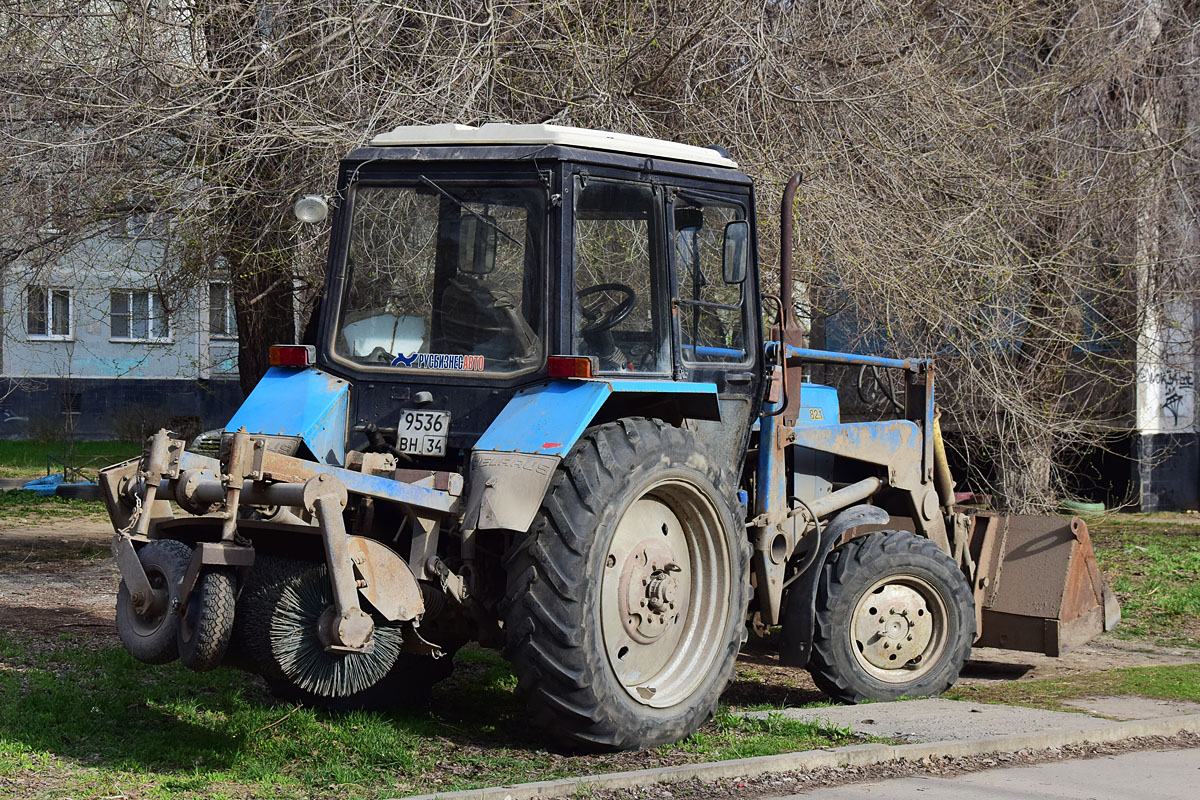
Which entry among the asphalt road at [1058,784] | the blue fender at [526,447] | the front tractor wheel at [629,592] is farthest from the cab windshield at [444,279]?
the asphalt road at [1058,784]

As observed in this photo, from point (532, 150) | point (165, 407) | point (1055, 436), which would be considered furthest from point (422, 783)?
point (165, 407)

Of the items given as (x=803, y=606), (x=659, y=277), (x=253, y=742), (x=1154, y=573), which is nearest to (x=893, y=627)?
(x=803, y=606)

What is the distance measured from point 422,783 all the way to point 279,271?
691 cm

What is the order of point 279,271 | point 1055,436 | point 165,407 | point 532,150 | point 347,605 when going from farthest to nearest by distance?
1. point 165,407
2. point 1055,436
3. point 279,271
4. point 532,150
5. point 347,605

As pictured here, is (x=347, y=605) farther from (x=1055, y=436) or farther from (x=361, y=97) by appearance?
(x=1055, y=436)

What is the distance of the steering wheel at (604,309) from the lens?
6234 millimetres

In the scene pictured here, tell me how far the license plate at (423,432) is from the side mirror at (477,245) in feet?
2.30

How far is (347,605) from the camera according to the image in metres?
5.14

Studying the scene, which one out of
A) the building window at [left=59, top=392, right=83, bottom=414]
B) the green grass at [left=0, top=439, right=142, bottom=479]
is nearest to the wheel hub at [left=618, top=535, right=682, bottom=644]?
the green grass at [left=0, top=439, right=142, bottom=479]

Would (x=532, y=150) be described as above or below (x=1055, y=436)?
above

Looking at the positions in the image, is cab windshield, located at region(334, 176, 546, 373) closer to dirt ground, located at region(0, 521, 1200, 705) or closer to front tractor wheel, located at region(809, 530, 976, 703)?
front tractor wheel, located at region(809, 530, 976, 703)

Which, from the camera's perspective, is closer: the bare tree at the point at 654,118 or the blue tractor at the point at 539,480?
the blue tractor at the point at 539,480

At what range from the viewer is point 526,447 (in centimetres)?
564

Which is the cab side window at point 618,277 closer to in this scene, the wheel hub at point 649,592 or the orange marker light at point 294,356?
the wheel hub at point 649,592
